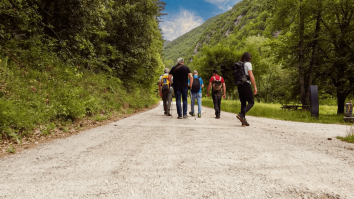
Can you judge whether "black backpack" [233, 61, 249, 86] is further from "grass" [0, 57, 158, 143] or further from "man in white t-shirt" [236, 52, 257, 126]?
"grass" [0, 57, 158, 143]

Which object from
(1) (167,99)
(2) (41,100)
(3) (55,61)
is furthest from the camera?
(1) (167,99)

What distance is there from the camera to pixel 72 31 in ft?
27.0

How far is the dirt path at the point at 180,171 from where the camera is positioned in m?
1.83

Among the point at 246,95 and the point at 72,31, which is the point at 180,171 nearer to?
the point at 246,95

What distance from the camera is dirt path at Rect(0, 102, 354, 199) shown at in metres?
1.83

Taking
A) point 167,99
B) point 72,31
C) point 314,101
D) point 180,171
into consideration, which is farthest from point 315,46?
point 180,171

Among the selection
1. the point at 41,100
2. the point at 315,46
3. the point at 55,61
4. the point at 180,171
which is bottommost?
the point at 180,171

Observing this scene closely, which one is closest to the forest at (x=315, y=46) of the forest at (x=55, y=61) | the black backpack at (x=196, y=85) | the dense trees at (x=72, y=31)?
the black backpack at (x=196, y=85)

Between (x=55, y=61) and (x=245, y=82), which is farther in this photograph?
(x=55, y=61)

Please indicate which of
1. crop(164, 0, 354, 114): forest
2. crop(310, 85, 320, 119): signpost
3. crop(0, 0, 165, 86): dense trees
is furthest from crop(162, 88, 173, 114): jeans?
crop(164, 0, 354, 114): forest

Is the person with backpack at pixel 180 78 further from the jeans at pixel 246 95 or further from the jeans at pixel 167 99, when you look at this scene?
the jeans at pixel 246 95

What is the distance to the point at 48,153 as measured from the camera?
320 cm

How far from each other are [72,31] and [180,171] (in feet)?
27.6

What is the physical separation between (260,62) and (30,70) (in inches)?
1343
